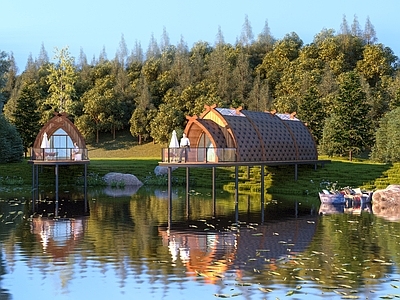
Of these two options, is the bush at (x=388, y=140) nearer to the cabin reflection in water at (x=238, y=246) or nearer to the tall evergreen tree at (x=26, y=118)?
the cabin reflection in water at (x=238, y=246)

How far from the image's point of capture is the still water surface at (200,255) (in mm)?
12234

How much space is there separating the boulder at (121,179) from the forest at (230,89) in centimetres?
1083

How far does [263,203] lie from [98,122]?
130 ft

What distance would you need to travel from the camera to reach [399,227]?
2109 centimetres

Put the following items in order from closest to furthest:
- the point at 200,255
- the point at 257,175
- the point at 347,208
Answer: the point at 200,255 → the point at 347,208 → the point at 257,175

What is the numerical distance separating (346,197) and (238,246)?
43.1 ft

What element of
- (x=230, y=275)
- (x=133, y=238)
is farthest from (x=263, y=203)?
(x=230, y=275)

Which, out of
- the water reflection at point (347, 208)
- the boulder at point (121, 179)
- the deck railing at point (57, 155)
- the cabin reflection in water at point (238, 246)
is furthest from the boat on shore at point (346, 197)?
the boulder at point (121, 179)

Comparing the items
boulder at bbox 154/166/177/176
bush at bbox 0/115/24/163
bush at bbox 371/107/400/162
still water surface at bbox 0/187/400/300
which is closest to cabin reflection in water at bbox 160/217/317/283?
still water surface at bbox 0/187/400/300

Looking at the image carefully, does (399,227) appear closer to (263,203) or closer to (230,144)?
(263,203)

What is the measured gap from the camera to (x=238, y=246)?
17.2 m

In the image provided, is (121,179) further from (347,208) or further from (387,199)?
(387,199)

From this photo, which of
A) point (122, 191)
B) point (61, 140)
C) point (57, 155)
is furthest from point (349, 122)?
point (57, 155)

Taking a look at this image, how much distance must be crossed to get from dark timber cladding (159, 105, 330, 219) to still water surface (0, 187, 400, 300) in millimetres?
3281
